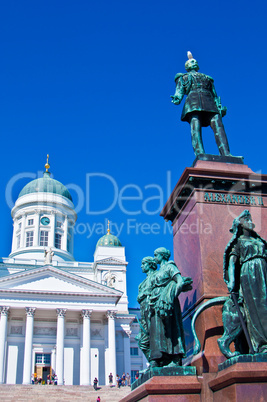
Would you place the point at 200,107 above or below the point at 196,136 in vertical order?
above

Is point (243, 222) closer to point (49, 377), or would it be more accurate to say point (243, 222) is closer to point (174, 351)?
point (174, 351)

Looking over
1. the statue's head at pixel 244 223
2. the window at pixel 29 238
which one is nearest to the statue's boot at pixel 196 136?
the statue's head at pixel 244 223

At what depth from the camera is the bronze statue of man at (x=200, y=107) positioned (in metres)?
7.30

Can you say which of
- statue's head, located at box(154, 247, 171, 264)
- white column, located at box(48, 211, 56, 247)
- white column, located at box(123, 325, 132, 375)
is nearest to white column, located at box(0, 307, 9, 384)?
white column, located at box(123, 325, 132, 375)

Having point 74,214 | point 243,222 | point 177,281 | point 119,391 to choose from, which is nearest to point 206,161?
point 243,222

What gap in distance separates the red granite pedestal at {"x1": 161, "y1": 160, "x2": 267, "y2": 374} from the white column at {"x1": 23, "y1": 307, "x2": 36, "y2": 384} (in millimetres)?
40580

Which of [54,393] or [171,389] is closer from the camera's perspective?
[171,389]

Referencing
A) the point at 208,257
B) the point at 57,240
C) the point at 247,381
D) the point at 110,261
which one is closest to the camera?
the point at 247,381

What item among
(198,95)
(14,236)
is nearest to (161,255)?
(198,95)

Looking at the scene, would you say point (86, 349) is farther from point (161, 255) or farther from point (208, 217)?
point (208, 217)

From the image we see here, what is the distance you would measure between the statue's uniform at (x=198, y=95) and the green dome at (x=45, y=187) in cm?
6188

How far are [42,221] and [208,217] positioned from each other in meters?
60.1

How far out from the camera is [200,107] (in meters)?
7.38

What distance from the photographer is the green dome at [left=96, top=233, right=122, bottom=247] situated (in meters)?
62.8
